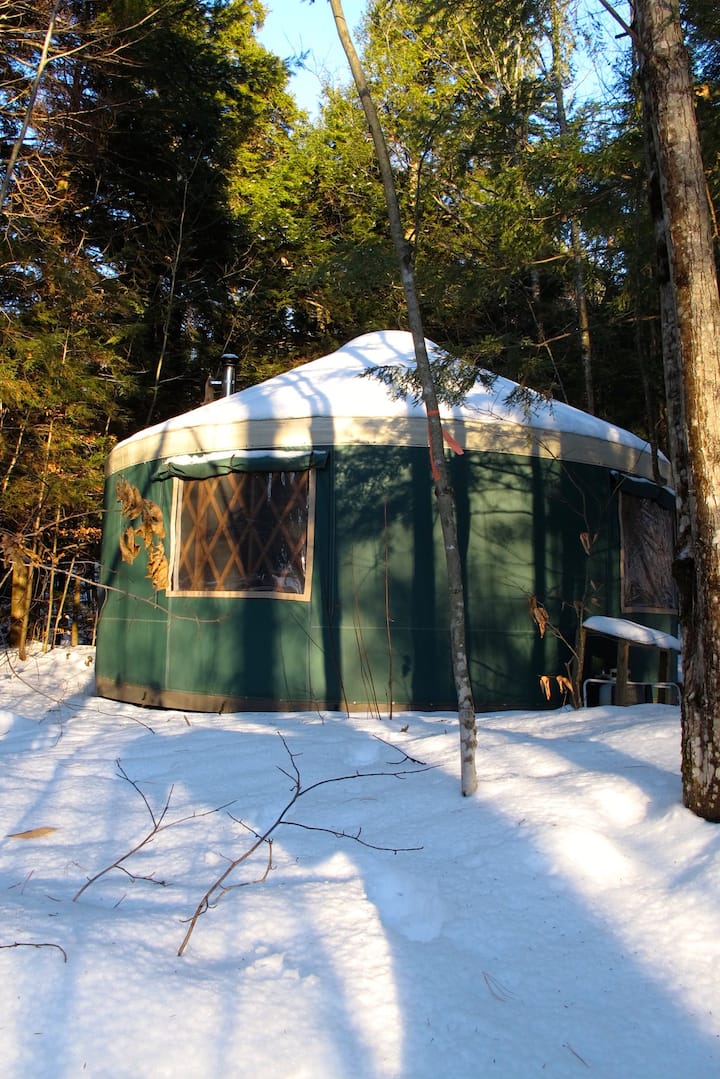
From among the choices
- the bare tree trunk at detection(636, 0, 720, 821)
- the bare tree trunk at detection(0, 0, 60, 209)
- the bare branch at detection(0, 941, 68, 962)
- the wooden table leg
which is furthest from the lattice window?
the bare branch at detection(0, 941, 68, 962)

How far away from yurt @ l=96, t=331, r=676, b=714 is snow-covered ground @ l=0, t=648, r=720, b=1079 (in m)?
1.66

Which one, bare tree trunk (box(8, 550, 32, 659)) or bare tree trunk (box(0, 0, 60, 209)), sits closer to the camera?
bare tree trunk (box(0, 0, 60, 209))

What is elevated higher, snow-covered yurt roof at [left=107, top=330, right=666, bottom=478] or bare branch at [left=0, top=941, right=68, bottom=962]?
snow-covered yurt roof at [left=107, top=330, right=666, bottom=478]

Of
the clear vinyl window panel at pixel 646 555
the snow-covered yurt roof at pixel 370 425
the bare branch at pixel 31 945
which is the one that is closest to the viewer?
the bare branch at pixel 31 945

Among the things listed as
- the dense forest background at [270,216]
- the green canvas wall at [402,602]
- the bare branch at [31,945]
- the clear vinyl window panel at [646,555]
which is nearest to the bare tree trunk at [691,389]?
the dense forest background at [270,216]

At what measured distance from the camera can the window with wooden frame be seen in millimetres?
4992

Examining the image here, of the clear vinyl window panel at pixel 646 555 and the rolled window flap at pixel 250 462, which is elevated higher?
the rolled window flap at pixel 250 462

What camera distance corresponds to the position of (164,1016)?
136 cm

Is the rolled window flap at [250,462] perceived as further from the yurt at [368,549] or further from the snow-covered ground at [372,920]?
the snow-covered ground at [372,920]

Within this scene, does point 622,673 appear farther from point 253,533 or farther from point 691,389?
point 691,389

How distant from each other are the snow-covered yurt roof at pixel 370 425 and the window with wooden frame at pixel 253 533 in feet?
0.74

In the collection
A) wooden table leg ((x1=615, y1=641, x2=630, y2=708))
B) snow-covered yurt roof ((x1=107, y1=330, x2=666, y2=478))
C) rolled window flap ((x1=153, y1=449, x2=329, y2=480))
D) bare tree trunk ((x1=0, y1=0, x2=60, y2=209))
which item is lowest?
wooden table leg ((x1=615, y1=641, x2=630, y2=708))

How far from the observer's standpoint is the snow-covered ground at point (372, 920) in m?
1.35

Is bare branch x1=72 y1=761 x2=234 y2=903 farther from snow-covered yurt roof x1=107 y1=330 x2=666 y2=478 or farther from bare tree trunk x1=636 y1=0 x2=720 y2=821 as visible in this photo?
snow-covered yurt roof x1=107 y1=330 x2=666 y2=478
